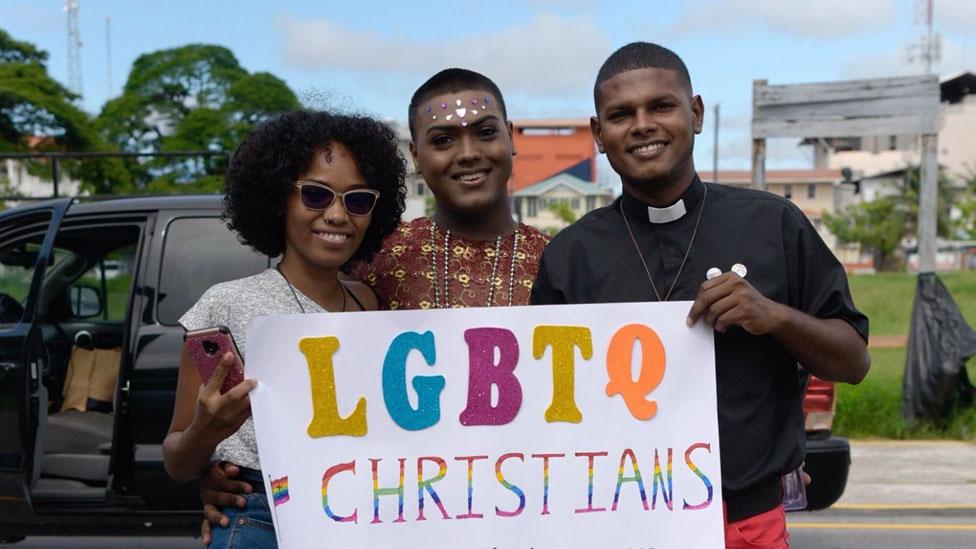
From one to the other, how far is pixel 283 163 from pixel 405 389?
595 mm

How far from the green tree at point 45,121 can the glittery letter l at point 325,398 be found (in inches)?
1317

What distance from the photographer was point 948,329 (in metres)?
8.70

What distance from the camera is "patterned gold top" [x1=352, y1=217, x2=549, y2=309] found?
300 centimetres

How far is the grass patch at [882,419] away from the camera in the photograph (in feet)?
29.7

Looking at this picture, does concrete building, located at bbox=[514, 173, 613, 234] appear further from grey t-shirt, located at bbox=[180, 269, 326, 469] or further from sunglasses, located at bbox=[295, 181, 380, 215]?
grey t-shirt, located at bbox=[180, 269, 326, 469]

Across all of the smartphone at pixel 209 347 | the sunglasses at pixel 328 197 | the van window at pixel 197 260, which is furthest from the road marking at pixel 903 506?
the smartphone at pixel 209 347

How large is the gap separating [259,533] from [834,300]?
4.35ft

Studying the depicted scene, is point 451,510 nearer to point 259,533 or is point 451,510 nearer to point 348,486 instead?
point 348,486

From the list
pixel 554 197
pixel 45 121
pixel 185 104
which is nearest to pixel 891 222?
pixel 554 197

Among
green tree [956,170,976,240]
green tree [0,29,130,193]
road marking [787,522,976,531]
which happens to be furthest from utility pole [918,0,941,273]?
green tree [956,170,976,240]

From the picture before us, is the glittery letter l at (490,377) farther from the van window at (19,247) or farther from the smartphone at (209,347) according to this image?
the van window at (19,247)

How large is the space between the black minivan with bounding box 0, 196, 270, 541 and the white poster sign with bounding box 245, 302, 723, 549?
8.58 ft

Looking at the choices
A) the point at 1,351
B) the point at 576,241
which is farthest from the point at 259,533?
the point at 1,351

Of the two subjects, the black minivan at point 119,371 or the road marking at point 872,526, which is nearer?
the black minivan at point 119,371
